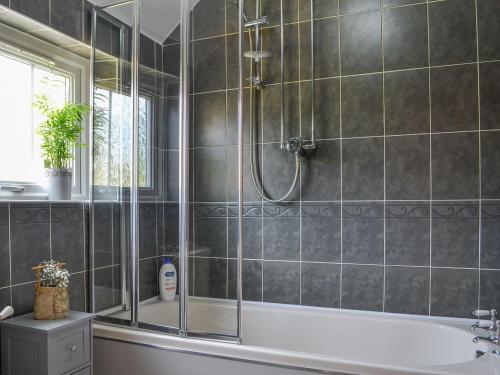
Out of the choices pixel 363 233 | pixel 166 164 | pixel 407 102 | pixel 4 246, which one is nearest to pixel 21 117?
pixel 4 246

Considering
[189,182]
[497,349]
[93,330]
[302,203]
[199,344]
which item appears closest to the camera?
[497,349]

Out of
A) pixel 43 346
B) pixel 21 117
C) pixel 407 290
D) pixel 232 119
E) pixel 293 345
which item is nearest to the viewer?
pixel 43 346

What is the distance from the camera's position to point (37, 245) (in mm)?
1981

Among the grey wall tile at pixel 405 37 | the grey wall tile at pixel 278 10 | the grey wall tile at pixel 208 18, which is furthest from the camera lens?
A: the grey wall tile at pixel 278 10

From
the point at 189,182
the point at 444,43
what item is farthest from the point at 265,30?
the point at 189,182

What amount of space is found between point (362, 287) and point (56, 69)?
7.08 ft

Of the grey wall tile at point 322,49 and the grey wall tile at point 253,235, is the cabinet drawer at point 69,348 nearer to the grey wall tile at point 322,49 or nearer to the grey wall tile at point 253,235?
the grey wall tile at point 253,235

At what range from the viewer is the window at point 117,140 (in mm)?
2096

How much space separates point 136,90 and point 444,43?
1.69 m

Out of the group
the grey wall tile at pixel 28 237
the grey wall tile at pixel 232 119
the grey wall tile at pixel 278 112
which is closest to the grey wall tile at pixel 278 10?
the grey wall tile at pixel 278 112

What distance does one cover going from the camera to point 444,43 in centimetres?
222

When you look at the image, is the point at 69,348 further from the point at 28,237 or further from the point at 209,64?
the point at 209,64

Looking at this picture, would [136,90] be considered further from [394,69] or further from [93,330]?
[394,69]

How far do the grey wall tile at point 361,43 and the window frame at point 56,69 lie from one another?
5.09 feet
